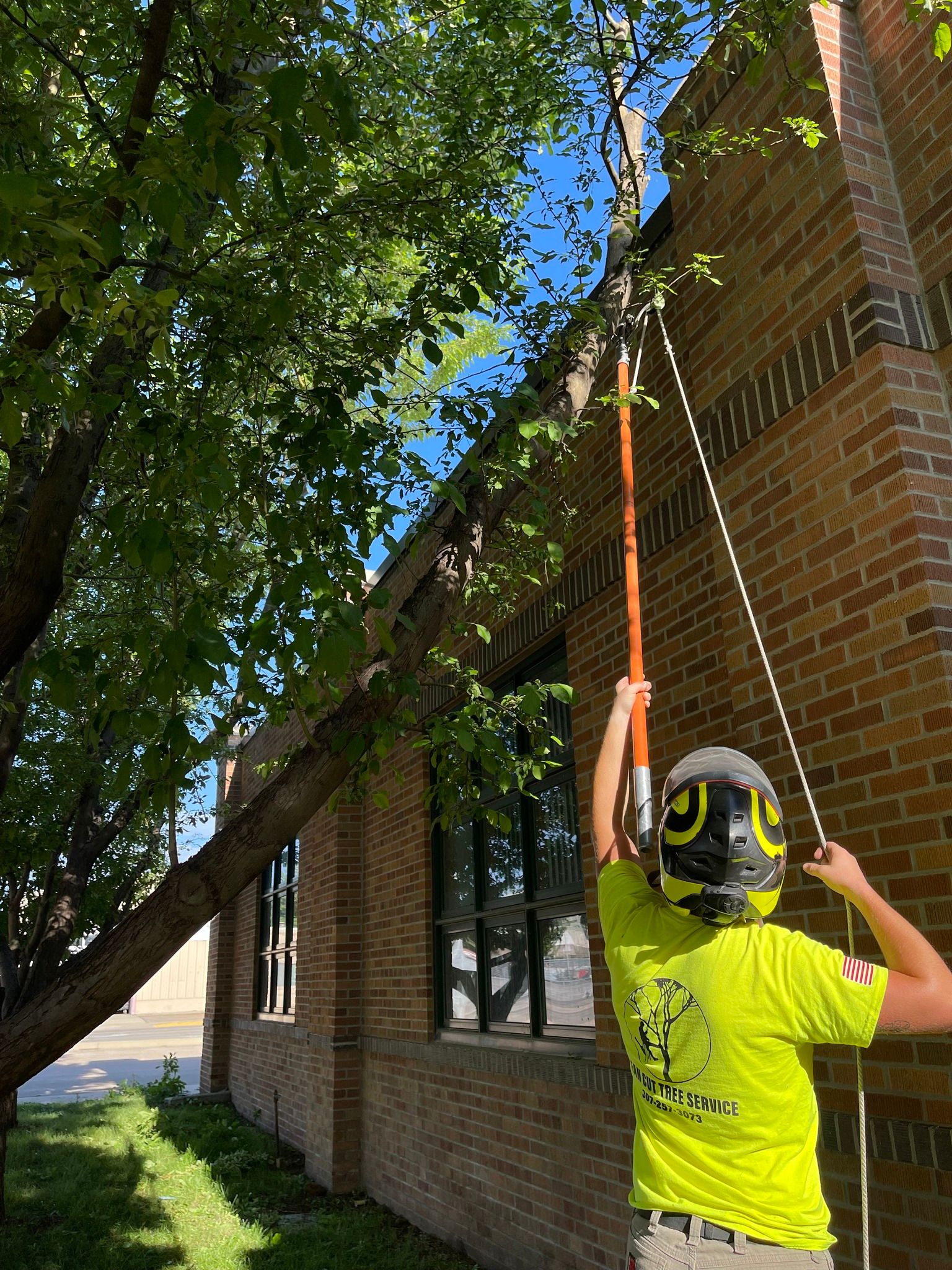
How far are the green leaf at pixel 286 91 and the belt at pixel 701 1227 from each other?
9.39ft

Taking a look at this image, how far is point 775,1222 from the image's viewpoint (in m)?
2.00

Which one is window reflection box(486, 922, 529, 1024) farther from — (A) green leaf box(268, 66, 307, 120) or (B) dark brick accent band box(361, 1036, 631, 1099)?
(A) green leaf box(268, 66, 307, 120)

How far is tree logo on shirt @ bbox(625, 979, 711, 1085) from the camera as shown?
2.12 meters

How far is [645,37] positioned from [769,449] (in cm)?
239

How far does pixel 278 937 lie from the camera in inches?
505

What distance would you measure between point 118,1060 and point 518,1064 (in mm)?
24908

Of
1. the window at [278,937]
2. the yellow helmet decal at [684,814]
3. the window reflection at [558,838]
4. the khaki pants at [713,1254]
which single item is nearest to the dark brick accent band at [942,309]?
the yellow helmet decal at [684,814]

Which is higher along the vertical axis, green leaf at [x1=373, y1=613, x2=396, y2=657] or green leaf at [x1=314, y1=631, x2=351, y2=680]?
green leaf at [x1=373, y1=613, x2=396, y2=657]

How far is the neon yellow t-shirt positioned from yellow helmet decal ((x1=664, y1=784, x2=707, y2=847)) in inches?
10.6

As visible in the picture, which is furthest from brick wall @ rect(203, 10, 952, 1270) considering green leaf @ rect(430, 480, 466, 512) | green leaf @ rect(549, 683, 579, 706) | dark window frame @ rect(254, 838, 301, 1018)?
dark window frame @ rect(254, 838, 301, 1018)

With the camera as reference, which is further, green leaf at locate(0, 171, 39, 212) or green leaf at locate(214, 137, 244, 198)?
green leaf at locate(214, 137, 244, 198)

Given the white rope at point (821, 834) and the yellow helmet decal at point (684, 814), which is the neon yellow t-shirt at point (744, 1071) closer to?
the white rope at point (821, 834)

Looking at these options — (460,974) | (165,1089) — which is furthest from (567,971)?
(165,1089)

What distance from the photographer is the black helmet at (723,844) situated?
2.12 meters
